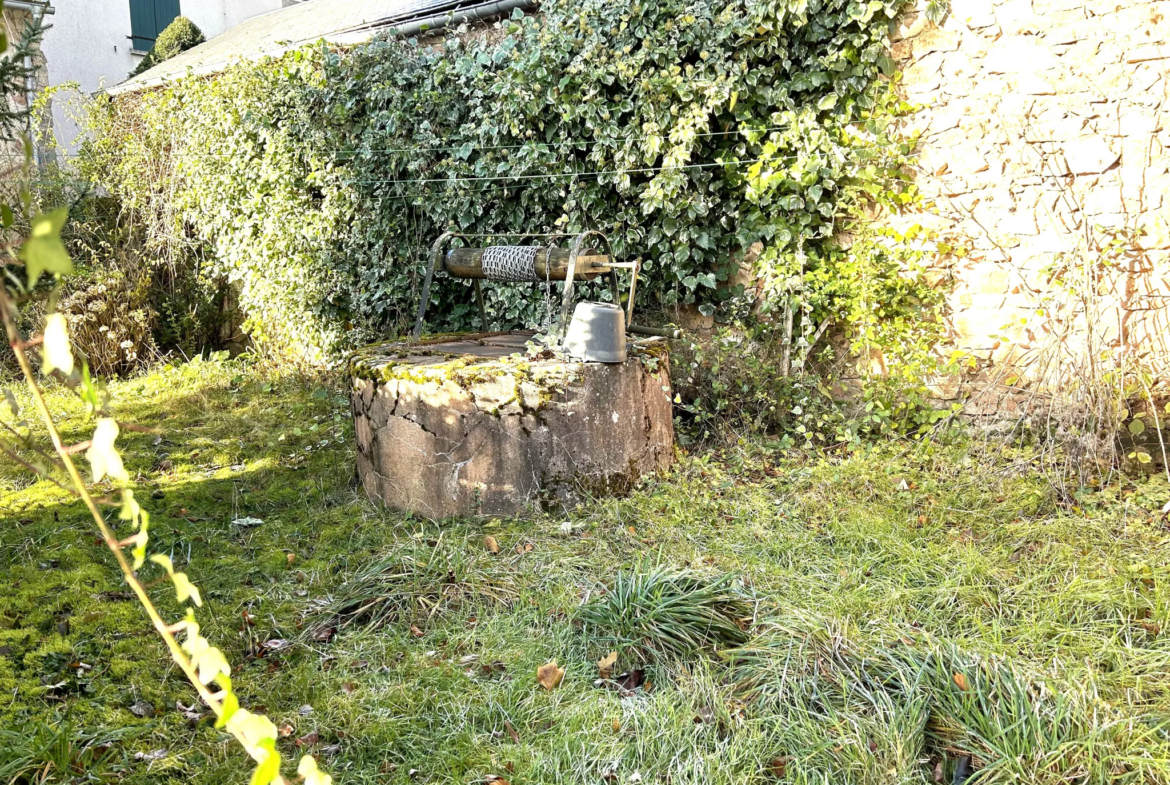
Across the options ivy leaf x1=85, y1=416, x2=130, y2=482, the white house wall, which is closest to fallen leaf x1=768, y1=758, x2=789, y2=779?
ivy leaf x1=85, y1=416, x2=130, y2=482

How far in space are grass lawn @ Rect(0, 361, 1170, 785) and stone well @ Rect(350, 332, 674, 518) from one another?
16 cm

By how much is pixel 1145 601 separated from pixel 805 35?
3.54 metres

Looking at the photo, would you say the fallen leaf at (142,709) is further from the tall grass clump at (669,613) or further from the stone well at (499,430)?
the stone well at (499,430)

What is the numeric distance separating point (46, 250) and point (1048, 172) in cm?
513

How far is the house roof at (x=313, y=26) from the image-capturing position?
7133mm

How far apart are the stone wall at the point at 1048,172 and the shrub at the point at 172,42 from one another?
12422 mm

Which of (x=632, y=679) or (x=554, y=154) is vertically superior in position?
(x=554, y=154)

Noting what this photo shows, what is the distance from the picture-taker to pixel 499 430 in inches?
172

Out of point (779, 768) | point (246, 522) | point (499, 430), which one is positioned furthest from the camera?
point (246, 522)

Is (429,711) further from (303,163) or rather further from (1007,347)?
(303,163)

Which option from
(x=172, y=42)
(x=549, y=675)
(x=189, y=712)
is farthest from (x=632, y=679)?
(x=172, y=42)

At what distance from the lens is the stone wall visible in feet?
14.8

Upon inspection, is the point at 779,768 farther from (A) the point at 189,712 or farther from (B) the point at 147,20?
(B) the point at 147,20

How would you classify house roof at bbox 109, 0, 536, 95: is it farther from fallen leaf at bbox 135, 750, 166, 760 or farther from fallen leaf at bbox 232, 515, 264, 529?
fallen leaf at bbox 135, 750, 166, 760
